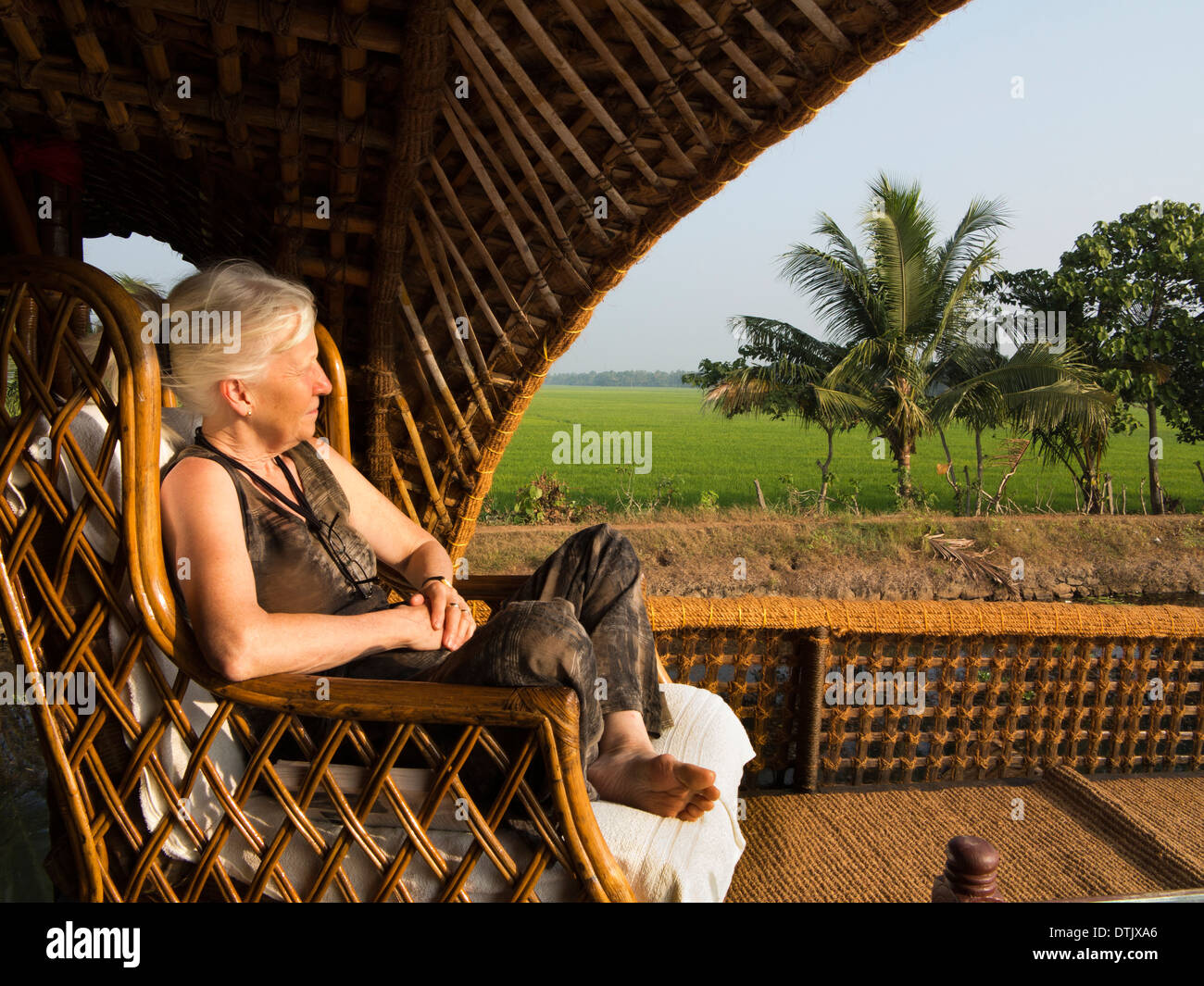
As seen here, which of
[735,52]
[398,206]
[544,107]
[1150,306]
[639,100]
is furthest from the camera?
[1150,306]

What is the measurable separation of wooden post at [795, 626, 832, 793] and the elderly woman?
0.88 meters

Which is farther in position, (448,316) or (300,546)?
(448,316)

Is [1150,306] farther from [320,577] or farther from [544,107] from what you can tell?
[320,577]

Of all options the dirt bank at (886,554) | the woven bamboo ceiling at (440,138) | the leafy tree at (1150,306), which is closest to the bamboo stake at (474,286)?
the woven bamboo ceiling at (440,138)

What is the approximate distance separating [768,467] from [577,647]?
2188 centimetres

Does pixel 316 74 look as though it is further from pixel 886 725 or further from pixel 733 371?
pixel 733 371

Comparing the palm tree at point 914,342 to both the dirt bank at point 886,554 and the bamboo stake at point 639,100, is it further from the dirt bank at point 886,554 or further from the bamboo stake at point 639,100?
the bamboo stake at point 639,100

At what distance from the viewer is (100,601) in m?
1.32

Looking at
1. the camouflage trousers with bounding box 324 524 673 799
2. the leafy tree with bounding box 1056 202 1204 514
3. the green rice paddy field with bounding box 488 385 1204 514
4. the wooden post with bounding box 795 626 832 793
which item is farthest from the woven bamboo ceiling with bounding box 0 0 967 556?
the leafy tree with bounding box 1056 202 1204 514

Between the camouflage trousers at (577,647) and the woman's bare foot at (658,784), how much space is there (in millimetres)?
33

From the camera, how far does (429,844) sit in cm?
133

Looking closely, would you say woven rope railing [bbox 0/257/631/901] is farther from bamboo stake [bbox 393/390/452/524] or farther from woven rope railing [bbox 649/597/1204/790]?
bamboo stake [bbox 393/390/452/524]

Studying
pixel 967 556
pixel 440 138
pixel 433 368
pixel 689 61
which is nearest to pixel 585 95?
pixel 689 61

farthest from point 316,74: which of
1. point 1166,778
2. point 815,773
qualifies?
point 1166,778
